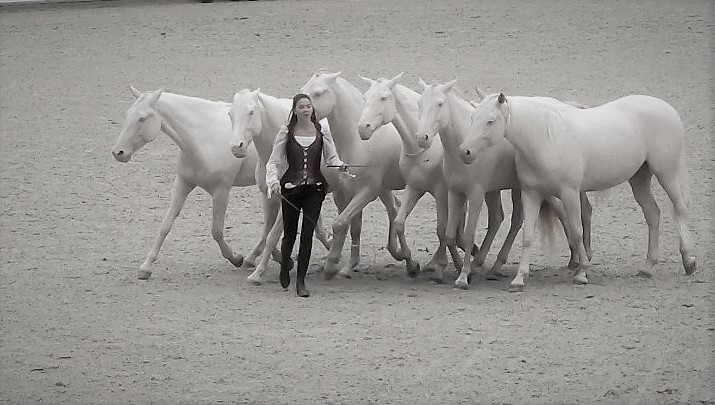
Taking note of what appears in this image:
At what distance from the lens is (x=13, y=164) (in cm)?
1429

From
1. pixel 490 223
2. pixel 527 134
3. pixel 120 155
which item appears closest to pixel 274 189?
pixel 120 155

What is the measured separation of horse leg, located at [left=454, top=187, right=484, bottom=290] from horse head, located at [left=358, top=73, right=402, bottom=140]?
798 millimetres

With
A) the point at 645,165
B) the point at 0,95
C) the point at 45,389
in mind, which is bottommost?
the point at 0,95

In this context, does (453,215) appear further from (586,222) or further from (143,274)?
(143,274)

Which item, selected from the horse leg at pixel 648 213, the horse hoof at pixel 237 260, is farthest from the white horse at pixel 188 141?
the horse leg at pixel 648 213

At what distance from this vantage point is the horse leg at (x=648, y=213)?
10.4 metres

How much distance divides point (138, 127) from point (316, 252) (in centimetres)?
231

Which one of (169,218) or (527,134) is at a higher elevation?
(527,134)

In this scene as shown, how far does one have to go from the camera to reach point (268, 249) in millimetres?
10203

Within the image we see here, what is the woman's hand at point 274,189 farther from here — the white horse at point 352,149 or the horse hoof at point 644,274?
the horse hoof at point 644,274

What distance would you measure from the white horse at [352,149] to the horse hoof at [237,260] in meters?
0.92

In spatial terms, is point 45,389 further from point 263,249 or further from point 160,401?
point 263,249

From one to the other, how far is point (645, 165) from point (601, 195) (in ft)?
2.42

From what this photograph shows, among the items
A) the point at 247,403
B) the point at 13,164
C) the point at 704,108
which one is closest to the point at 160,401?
the point at 247,403
